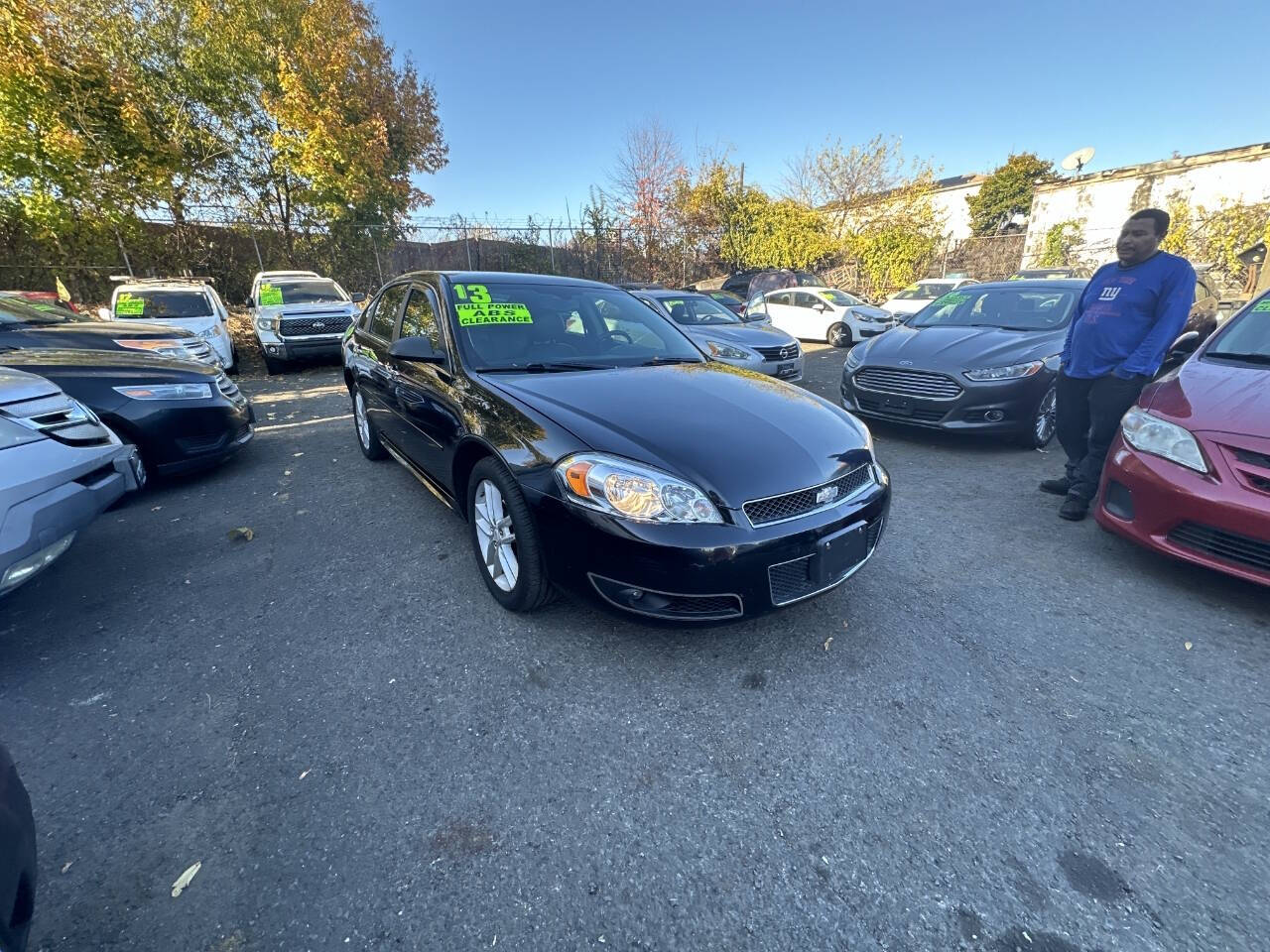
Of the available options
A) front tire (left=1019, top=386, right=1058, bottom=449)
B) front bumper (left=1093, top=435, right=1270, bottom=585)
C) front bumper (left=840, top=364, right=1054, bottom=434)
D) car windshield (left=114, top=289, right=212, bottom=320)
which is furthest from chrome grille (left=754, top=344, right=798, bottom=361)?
car windshield (left=114, top=289, right=212, bottom=320)

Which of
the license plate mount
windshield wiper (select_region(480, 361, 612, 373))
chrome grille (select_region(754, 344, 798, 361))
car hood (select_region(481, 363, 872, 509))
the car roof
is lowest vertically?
the license plate mount

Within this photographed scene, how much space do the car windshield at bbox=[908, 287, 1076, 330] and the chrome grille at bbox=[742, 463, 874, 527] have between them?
13.7ft

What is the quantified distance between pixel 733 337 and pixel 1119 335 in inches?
165

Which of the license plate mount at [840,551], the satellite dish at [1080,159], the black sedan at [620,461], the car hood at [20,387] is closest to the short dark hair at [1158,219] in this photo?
the black sedan at [620,461]

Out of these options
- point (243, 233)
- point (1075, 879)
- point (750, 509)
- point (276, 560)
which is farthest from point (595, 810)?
point (243, 233)

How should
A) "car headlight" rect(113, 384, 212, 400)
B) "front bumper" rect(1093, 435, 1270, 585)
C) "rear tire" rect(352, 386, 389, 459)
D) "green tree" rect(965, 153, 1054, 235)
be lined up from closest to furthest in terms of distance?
"front bumper" rect(1093, 435, 1270, 585) → "car headlight" rect(113, 384, 212, 400) → "rear tire" rect(352, 386, 389, 459) → "green tree" rect(965, 153, 1054, 235)

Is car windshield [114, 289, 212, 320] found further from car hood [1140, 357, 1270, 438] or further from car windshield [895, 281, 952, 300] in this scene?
car windshield [895, 281, 952, 300]

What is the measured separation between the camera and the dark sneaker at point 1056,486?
3865mm

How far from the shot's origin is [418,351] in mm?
2818

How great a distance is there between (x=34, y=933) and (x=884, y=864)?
2144 millimetres

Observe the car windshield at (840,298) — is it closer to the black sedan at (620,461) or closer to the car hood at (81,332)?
the black sedan at (620,461)

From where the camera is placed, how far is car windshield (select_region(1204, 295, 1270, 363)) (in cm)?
309

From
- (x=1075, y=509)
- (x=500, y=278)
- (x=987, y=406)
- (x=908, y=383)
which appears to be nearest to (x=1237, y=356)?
(x=1075, y=509)

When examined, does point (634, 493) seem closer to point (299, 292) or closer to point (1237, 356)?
point (1237, 356)
